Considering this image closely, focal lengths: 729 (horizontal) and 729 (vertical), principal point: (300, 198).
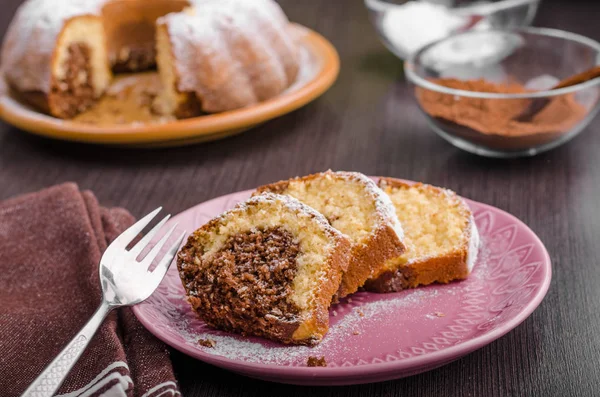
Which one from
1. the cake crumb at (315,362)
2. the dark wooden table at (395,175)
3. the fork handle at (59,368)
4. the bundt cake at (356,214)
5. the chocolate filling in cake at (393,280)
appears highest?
the fork handle at (59,368)

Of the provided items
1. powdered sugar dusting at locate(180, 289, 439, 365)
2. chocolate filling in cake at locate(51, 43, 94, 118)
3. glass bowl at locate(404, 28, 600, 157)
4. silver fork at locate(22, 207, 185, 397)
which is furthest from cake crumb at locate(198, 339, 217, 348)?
chocolate filling in cake at locate(51, 43, 94, 118)

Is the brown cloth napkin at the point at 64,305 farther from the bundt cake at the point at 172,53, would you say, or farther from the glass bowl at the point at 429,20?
the glass bowl at the point at 429,20

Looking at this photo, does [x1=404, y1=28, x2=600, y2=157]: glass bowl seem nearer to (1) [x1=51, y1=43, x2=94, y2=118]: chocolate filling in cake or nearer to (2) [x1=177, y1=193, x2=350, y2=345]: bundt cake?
(2) [x1=177, y1=193, x2=350, y2=345]: bundt cake

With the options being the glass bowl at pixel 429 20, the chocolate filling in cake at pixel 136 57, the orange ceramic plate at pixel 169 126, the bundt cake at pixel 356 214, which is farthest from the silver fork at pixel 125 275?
the glass bowl at pixel 429 20

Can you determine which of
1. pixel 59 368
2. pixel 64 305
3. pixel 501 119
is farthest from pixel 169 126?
pixel 59 368

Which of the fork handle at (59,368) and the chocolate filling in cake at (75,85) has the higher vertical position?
the fork handle at (59,368)

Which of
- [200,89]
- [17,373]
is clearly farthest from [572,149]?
[17,373]
